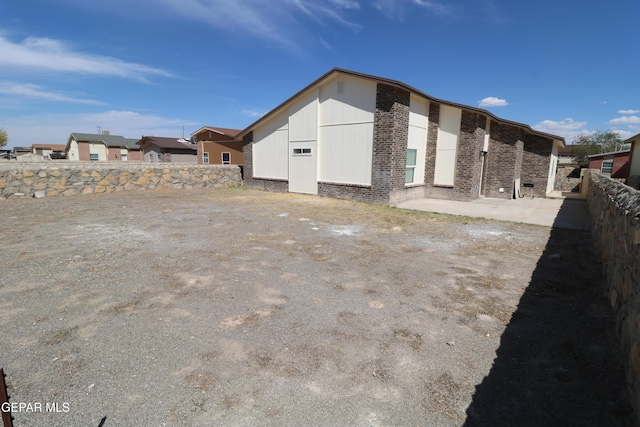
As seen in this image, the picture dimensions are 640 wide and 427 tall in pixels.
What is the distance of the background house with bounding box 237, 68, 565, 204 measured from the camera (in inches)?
505

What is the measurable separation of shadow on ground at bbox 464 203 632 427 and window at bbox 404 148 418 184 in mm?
9621

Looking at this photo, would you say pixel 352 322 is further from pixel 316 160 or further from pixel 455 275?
pixel 316 160

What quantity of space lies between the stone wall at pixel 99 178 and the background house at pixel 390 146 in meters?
3.92

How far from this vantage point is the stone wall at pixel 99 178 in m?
12.8

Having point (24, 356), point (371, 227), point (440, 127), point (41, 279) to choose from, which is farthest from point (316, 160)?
point (24, 356)

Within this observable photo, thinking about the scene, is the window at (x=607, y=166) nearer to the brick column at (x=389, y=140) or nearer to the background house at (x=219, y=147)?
the brick column at (x=389, y=140)

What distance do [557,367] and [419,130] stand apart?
1264cm

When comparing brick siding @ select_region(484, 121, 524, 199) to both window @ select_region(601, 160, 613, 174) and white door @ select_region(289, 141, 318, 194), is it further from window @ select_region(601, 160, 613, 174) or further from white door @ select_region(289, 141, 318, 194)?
window @ select_region(601, 160, 613, 174)

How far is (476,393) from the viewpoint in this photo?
2.66 meters

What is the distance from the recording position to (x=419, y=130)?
14352mm

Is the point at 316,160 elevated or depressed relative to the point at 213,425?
elevated

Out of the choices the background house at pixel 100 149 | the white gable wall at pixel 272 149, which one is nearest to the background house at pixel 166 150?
the background house at pixel 100 149

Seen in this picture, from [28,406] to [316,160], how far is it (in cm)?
1330

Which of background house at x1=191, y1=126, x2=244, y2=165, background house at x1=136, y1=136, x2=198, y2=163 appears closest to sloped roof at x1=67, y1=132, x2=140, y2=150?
background house at x1=136, y1=136, x2=198, y2=163
